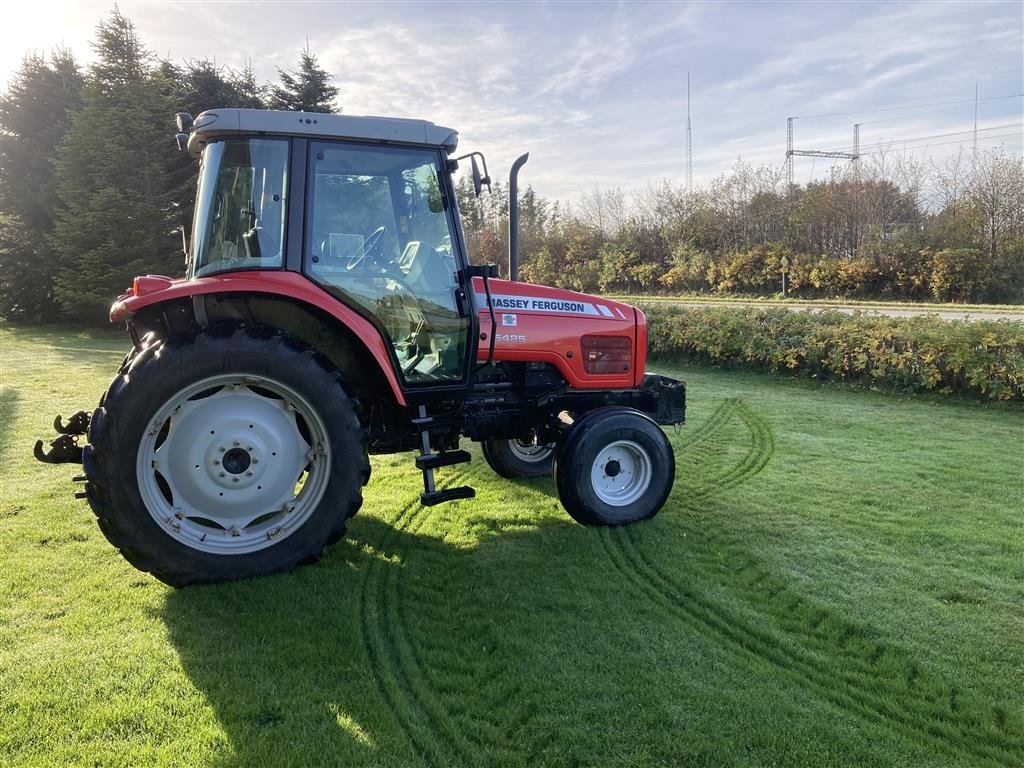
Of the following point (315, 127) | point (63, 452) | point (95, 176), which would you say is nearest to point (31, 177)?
point (95, 176)

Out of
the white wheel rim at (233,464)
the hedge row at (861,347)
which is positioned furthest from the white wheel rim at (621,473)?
the hedge row at (861,347)

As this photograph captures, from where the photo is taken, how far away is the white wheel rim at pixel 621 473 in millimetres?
4363

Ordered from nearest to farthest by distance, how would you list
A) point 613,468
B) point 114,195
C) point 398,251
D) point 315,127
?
point 315,127 → point 398,251 → point 613,468 → point 114,195

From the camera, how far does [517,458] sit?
5414 mm

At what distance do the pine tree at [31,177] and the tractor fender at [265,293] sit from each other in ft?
59.1

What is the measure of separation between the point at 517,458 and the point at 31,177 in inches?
795

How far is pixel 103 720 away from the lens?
2.39 m

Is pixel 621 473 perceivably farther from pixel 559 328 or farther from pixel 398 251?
pixel 398 251

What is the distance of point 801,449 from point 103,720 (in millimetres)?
5735

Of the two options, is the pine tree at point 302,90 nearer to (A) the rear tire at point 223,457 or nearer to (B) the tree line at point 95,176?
(B) the tree line at point 95,176

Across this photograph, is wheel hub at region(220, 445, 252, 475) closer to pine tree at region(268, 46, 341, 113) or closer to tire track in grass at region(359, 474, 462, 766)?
tire track in grass at region(359, 474, 462, 766)

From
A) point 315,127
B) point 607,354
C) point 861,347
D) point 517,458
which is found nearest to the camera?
point 315,127


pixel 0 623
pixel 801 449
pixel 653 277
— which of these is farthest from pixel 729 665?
pixel 653 277

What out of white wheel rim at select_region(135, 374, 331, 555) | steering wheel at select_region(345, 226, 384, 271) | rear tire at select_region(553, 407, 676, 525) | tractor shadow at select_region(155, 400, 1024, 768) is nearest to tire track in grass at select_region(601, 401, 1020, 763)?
tractor shadow at select_region(155, 400, 1024, 768)
